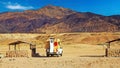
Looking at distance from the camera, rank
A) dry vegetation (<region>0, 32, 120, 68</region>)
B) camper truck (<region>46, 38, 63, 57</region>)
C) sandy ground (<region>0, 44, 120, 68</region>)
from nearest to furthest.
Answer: sandy ground (<region>0, 44, 120, 68</region>)
dry vegetation (<region>0, 32, 120, 68</region>)
camper truck (<region>46, 38, 63, 57</region>)

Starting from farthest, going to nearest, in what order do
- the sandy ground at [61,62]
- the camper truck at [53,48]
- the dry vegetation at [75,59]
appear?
the camper truck at [53,48] → the dry vegetation at [75,59] → the sandy ground at [61,62]

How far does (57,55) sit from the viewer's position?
129 ft

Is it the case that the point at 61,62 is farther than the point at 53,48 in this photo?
No

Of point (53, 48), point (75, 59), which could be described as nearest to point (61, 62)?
point (75, 59)

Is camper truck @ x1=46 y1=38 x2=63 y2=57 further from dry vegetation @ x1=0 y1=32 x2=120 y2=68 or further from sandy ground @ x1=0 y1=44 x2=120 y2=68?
sandy ground @ x1=0 y1=44 x2=120 y2=68

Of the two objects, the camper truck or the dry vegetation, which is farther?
the camper truck

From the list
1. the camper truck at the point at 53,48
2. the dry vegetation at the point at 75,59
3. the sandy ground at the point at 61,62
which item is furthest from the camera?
the camper truck at the point at 53,48

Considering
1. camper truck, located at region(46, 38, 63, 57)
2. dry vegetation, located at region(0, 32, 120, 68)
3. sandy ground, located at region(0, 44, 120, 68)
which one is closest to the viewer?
sandy ground, located at region(0, 44, 120, 68)

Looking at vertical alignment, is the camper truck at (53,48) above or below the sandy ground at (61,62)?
above

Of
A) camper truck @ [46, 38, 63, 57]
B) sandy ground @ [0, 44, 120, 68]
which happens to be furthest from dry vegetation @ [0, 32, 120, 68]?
camper truck @ [46, 38, 63, 57]

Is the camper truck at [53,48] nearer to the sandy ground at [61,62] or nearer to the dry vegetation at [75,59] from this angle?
the dry vegetation at [75,59]

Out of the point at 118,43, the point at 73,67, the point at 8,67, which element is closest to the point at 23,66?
the point at 8,67

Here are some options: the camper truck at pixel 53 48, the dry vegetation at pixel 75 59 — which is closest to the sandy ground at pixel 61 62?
the dry vegetation at pixel 75 59

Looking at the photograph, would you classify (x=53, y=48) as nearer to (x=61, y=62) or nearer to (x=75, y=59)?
(x=75, y=59)
